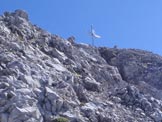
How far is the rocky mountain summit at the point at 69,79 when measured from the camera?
1919 inches

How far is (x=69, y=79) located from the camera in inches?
2264

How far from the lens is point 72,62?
222 ft

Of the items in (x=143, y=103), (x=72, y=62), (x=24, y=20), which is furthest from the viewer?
(x=24, y=20)

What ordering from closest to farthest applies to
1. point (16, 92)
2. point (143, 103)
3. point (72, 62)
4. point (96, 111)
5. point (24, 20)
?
1. point (16, 92)
2. point (96, 111)
3. point (143, 103)
4. point (72, 62)
5. point (24, 20)

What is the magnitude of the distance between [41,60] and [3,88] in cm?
1261

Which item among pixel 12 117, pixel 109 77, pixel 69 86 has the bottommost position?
pixel 12 117

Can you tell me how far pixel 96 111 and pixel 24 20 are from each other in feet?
87.9

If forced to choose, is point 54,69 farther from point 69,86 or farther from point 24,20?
point 24,20

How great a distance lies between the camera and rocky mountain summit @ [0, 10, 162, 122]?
1919 inches

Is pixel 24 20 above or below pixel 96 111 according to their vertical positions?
above

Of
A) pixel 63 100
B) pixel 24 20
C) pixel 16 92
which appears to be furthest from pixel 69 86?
pixel 24 20

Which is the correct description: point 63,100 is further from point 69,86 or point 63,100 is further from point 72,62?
point 72,62

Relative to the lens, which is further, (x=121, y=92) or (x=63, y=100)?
(x=121, y=92)

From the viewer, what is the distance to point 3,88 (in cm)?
4962
